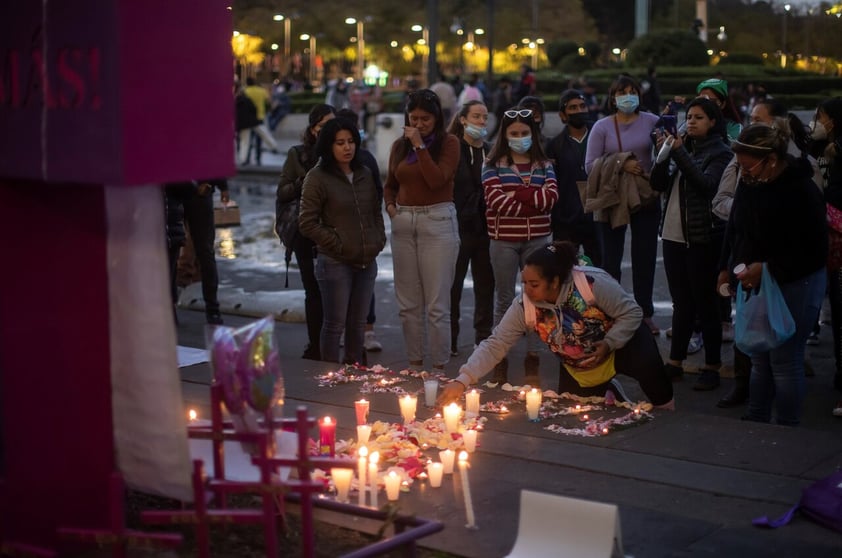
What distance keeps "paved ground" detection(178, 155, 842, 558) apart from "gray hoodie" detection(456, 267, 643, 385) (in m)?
0.34

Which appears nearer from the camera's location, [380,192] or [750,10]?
[380,192]

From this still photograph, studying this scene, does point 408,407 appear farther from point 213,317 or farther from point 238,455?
point 213,317

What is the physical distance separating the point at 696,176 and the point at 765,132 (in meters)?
1.64

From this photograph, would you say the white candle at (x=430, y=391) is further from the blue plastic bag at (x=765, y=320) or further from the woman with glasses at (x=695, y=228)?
the woman with glasses at (x=695, y=228)

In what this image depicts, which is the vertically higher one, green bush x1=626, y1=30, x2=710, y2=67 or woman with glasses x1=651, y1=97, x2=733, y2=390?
green bush x1=626, y1=30, x2=710, y2=67

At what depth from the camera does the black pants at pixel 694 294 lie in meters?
8.89

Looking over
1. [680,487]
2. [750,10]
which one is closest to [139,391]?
[680,487]

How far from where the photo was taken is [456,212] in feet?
31.1

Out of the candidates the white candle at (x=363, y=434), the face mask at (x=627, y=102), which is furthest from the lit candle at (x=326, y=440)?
the face mask at (x=627, y=102)

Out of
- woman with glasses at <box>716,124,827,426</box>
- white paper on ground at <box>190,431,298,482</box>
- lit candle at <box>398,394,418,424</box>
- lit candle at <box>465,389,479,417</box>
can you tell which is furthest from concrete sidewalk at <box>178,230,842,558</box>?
white paper on ground at <box>190,431,298,482</box>

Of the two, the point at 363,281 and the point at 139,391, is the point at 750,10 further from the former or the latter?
the point at 139,391

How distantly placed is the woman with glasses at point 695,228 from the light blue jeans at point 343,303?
2.17 m

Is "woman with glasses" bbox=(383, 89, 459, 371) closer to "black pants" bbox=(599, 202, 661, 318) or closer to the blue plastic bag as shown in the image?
"black pants" bbox=(599, 202, 661, 318)

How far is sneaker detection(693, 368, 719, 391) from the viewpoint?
28.8 feet
